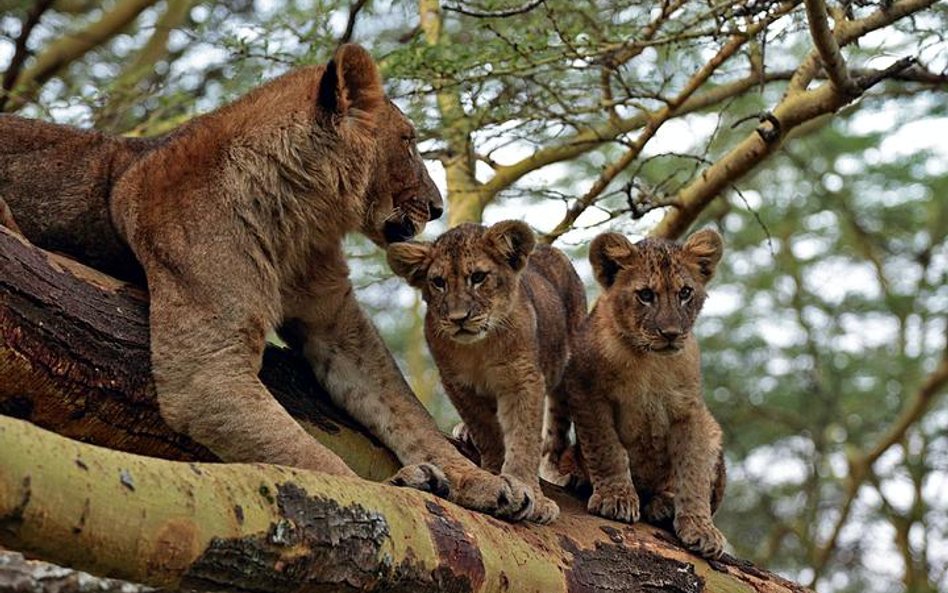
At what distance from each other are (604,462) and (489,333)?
784 mm

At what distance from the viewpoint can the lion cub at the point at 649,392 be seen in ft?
20.0

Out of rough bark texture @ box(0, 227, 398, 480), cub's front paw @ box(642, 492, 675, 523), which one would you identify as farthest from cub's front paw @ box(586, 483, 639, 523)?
rough bark texture @ box(0, 227, 398, 480)

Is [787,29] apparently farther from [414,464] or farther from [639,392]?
[414,464]

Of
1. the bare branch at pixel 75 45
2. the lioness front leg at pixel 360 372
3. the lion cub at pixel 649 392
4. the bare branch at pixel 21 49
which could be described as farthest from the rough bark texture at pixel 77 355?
the bare branch at pixel 21 49

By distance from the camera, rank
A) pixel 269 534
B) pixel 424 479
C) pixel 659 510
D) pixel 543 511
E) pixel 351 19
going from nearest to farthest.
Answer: pixel 269 534
pixel 424 479
pixel 543 511
pixel 659 510
pixel 351 19

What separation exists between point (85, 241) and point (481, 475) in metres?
1.90

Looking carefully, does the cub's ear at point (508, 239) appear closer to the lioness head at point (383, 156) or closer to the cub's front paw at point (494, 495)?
the lioness head at point (383, 156)

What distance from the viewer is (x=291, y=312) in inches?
230

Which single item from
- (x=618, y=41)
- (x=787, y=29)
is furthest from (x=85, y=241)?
(x=787, y=29)

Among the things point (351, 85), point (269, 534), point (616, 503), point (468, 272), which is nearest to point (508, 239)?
point (468, 272)

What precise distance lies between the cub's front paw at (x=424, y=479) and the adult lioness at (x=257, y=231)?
0.01 m

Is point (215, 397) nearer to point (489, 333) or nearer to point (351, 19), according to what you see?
point (489, 333)

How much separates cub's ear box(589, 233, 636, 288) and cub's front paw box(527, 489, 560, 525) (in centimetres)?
147

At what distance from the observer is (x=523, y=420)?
6031 millimetres
